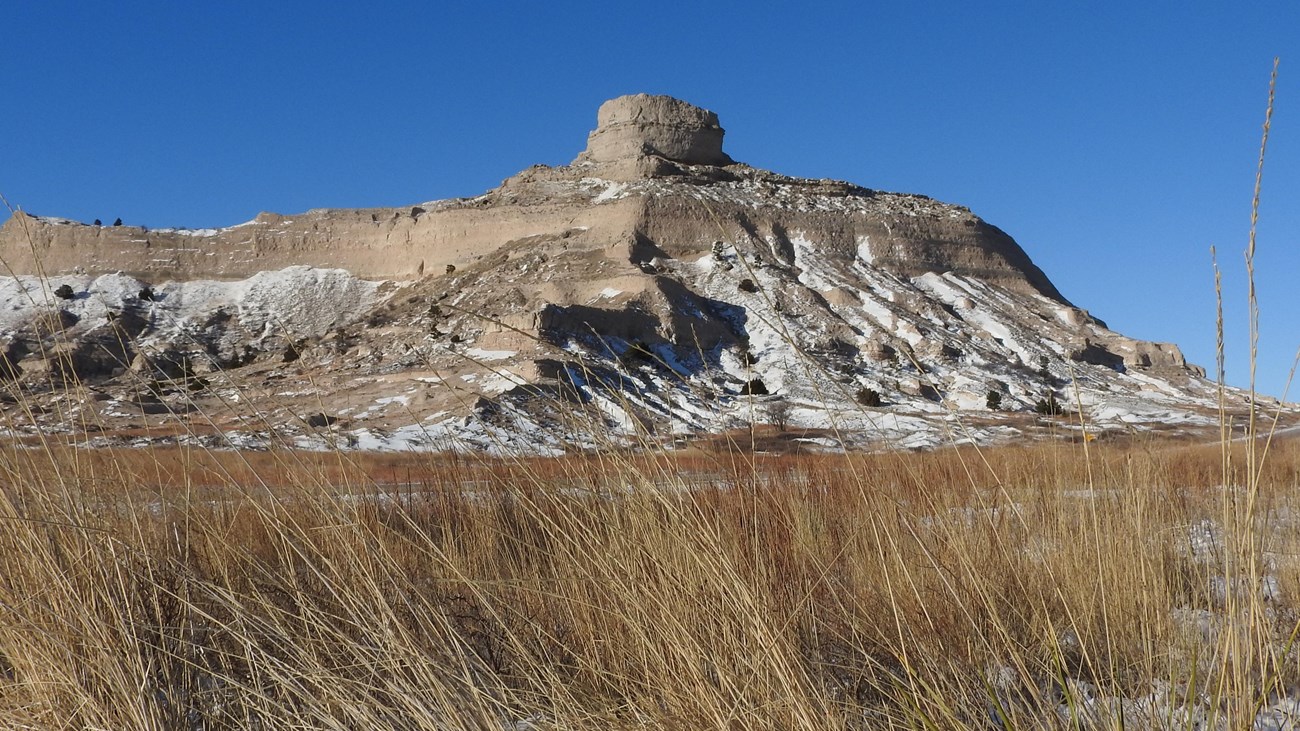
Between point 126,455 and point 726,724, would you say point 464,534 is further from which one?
point 726,724

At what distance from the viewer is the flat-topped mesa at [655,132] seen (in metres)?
52.9

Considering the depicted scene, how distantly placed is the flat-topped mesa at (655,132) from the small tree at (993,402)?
1093 inches

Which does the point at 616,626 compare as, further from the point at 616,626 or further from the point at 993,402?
the point at 993,402

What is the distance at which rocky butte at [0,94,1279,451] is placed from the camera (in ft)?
96.9

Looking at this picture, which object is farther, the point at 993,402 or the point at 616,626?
the point at 993,402

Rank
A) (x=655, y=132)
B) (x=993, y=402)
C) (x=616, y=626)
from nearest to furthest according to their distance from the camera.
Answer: (x=616, y=626) → (x=993, y=402) → (x=655, y=132)

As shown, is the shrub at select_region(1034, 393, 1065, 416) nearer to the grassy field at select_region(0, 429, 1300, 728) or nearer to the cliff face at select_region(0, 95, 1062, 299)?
the grassy field at select_region(0, 429, 1300, 728)

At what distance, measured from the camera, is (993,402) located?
2817cm

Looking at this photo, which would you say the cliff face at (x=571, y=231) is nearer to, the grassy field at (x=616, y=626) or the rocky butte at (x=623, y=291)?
the rocky butte at (x=623, y=291)

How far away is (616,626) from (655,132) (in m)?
52.3

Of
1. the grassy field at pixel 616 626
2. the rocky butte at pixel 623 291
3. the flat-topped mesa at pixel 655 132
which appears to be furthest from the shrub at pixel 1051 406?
the flat-topped mesa at pixel 655 132

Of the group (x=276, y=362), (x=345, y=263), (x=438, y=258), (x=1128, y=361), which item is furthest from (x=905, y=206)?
(x=276, y=362)

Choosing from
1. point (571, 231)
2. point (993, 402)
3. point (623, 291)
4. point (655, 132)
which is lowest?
point (993, 402)

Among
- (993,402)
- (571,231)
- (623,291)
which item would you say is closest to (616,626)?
(993,402)
